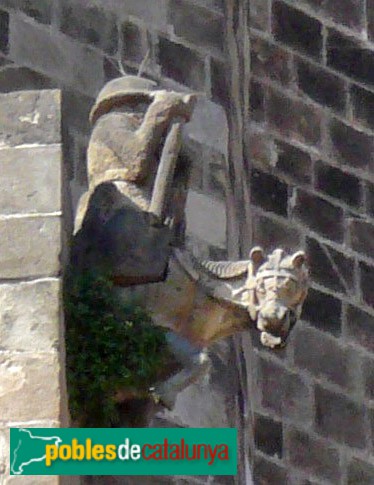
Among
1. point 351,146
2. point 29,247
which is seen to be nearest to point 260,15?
point 351,146

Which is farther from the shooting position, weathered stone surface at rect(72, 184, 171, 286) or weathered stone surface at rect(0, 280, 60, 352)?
weathered stone surface at rect(72, 184, 171, 286)

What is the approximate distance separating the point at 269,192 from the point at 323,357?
736 millimetres

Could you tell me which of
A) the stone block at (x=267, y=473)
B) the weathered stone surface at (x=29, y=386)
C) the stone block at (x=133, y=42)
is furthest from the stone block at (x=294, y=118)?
the weathered stone surface at (x=29, y=386)

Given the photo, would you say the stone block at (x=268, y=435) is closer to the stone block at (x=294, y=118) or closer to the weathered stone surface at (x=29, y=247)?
the stone block at (x=294, y=118)

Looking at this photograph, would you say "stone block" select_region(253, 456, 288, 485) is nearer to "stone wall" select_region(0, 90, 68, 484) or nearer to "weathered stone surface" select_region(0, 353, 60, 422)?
"stone wall" select_region(0, 90, 68, 484)

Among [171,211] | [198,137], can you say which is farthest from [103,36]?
[171,211]

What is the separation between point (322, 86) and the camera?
35.6ft

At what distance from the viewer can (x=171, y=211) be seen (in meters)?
5.88

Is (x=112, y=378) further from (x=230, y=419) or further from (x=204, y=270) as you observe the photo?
(x=230, y=419)

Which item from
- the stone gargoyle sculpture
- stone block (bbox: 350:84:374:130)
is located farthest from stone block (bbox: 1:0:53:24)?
the stone gargoyle sculpture

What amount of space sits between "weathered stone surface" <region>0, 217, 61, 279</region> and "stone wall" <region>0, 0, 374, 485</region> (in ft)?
9.51

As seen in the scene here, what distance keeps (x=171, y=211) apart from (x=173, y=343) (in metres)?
0.33

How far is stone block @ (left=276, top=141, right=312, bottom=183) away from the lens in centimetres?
1034

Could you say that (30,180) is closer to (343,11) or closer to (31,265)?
(31,265)
